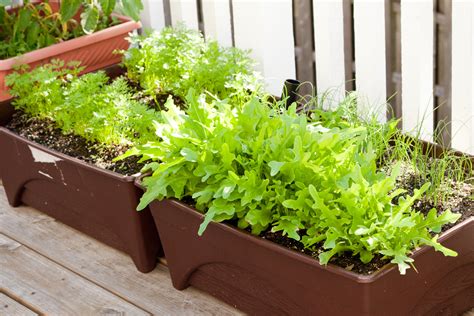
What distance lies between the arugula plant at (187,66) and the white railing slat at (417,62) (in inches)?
18.4

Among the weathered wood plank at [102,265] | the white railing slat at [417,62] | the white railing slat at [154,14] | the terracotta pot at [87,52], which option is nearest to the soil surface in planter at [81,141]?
the terracotta pot at [87,52]

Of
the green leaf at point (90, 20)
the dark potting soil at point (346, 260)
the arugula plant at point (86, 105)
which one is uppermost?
the green leaf at point (90, 20)

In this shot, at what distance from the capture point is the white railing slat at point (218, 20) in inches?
128

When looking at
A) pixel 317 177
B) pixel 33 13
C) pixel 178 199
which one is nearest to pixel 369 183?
pixel 317 177

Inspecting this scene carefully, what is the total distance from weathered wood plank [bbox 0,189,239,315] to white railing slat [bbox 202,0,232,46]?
35.1 inches

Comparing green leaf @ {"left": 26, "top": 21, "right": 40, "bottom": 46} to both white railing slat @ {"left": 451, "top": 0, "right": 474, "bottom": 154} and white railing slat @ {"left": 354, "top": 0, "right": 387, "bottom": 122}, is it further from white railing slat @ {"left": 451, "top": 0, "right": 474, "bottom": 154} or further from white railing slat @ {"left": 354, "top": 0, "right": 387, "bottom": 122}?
white railing slat @ {"left": 451, "top": 0, "right": 474, "bottom": 154}

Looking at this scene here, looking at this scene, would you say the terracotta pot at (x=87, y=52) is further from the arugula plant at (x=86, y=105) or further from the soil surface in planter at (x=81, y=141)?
the soil surface in planter at (x=81, y=141)

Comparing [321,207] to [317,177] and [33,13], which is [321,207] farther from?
[33,13]

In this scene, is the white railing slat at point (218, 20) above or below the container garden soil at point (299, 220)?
above

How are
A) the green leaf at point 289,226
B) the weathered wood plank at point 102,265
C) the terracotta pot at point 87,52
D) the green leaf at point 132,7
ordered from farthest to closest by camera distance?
the terracotta pot at point 87,52 < the green leaf at point 132,7 < the weathered wood plank at point 102,265 < the green leaf at point 289,226

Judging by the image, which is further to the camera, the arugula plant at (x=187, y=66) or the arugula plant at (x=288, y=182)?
the arugula plant at (x=187, y=66)

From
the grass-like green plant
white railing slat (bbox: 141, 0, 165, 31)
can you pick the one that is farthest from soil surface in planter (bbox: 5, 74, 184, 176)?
the grass-like green plant

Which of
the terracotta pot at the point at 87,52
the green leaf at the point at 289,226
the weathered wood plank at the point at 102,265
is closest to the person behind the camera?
the green leaf at the point at 289,226

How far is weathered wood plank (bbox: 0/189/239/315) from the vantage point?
8.21 ft
